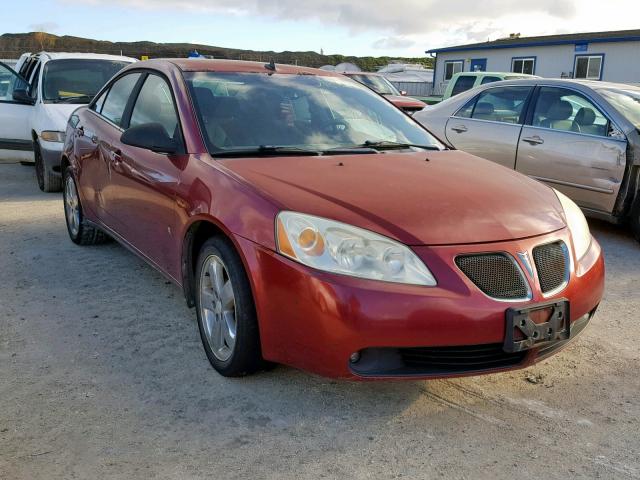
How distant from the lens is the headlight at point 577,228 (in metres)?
3.14

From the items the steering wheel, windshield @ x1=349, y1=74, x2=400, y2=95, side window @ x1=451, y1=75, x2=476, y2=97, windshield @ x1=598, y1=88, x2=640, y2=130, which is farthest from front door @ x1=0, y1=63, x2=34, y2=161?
side window @ x1=451, y1=75, x2=476, y2=97

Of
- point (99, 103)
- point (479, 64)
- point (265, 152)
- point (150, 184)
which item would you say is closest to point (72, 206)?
point (99, 103)

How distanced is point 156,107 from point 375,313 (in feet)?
7.47

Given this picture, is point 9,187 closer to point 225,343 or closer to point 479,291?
point 225,343

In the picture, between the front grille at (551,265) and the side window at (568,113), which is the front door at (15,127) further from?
the front grille at (551,265)

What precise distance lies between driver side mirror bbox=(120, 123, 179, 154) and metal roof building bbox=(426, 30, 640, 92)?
82.5ft

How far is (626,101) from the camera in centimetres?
638

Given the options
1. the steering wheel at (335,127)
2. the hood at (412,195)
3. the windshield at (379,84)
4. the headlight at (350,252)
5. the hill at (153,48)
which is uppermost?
the hill at (153,48)

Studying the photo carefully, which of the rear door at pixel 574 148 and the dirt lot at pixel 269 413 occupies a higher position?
the rear door at pixel 574 148

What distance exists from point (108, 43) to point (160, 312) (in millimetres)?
49194

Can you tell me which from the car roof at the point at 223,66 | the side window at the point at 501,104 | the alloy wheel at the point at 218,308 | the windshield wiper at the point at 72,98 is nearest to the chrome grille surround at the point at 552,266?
the alloy wheel at the point at 218,308

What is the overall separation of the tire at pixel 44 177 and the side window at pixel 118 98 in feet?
10.6

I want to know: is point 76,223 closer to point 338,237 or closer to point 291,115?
point 291,115

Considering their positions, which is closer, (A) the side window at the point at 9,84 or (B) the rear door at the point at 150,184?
(B) the rear door at the point at 150,184
